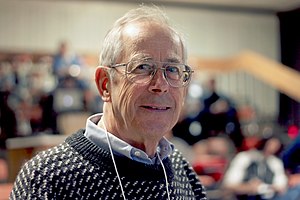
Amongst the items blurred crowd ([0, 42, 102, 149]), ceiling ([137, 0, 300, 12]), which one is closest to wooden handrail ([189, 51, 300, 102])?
blurred crowd ([0, 42, 102, 149])

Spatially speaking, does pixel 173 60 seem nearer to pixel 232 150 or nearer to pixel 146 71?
pixel 146 71

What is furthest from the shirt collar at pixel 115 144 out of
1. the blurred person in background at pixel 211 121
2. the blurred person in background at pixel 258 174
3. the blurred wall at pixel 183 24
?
the blurred wall at pixel 183 24

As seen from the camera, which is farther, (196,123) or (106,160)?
(196,123)

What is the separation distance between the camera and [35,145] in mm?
3150

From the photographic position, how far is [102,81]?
1242 mm

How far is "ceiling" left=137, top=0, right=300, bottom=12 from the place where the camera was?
954 cm

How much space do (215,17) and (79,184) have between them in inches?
357

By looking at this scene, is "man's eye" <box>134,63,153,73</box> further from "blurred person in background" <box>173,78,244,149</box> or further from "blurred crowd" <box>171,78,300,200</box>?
"blurred person in background" <box>173,78,244,149</box>

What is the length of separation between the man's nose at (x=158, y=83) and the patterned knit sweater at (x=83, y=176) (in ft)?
0.58

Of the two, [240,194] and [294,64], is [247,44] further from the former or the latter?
[240,194]

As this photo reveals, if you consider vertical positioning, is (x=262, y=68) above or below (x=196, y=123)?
above

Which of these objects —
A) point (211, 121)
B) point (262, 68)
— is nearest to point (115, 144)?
point (211, 121)

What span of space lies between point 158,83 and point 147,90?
27mm

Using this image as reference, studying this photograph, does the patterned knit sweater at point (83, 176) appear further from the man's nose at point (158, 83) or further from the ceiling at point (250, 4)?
the ceiling at point (250, 4)
